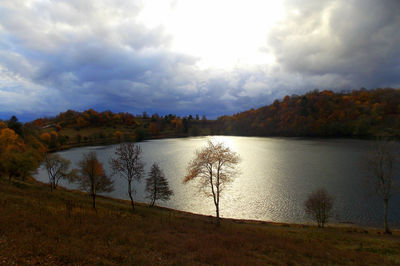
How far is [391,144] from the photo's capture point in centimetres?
2500

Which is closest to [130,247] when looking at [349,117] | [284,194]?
[284,194]

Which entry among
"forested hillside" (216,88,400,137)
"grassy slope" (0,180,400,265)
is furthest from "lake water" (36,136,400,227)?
"forested hillside" (216,88,400,137)

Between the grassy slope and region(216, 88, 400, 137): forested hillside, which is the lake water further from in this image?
region(216, 88, 400, 137): forested hillside

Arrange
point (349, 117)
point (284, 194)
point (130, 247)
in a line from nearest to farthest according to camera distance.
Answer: point (130, 247) < point (284, 194) < point (349, 117)

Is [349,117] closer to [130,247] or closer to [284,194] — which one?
[284,194]

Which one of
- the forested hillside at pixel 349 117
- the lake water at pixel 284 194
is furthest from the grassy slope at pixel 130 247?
the forested hillside at pixel 349 117

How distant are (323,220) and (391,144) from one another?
13.1m

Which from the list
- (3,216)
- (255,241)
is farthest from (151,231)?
(3,216)

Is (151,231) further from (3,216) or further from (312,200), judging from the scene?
(312,200)

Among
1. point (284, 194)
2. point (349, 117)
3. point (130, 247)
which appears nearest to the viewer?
point (130, 247)

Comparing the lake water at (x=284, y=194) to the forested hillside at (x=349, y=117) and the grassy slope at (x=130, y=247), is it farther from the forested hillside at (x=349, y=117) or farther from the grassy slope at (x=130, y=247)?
the forested hillside at (x=349, y=117)

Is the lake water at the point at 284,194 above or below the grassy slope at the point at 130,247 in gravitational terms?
below

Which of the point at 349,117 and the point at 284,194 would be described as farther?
the point at 349,117

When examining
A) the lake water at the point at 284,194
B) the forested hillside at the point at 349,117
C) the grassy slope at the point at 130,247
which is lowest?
the lake water at the point at 284,194
